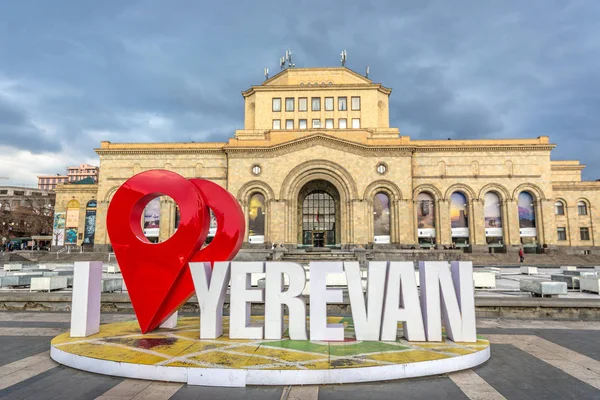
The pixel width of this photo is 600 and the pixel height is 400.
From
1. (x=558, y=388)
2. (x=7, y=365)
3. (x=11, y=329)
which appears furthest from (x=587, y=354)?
(x=11, y=329)

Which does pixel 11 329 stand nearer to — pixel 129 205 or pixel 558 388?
pixel 129 205

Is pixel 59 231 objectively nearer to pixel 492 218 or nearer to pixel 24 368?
pixel 24 368

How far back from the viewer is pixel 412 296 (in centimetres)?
745

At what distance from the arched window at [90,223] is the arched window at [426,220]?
3681cm

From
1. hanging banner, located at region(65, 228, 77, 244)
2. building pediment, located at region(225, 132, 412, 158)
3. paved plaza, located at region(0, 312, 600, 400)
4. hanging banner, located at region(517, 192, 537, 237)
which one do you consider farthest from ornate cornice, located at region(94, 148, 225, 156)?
paved plaza, located at region(0, 312, 600, 400)

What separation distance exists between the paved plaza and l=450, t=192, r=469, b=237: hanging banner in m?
32.7

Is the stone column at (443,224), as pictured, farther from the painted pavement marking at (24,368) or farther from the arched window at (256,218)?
the painted pavement marking at (24,368)

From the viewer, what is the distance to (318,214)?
41188 mm

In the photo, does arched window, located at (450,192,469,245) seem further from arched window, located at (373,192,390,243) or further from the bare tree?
the bare tree

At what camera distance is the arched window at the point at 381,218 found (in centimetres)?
3791

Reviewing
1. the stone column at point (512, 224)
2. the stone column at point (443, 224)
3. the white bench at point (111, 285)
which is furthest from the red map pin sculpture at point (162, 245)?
the stone column at point (512, 224)

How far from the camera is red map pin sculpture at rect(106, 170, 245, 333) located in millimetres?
8125

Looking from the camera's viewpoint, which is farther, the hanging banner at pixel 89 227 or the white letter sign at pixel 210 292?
the hanging banner at pixel 89 227

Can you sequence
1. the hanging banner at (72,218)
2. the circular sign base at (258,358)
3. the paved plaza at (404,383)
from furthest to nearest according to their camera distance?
the hanging banner at (72,218) → the circular sign base at (258,358) → the paved plaza at (404,383)
